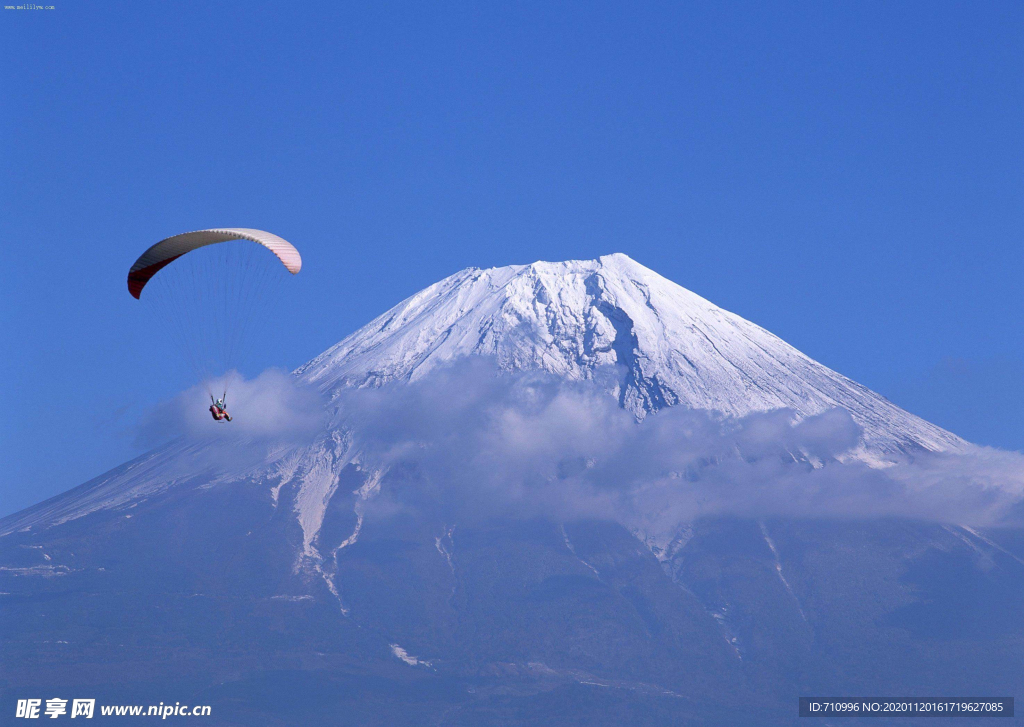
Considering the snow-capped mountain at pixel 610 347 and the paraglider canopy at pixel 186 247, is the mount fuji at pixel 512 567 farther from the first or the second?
the paraglider canopy at pixel 186 247

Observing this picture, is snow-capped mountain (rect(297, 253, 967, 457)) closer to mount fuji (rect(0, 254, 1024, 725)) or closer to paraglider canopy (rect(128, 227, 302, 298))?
mount fuji (rect(0, 254, 1024, 725))

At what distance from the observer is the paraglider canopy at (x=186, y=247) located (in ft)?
150

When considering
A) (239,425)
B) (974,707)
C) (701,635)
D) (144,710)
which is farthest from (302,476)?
(974,707)

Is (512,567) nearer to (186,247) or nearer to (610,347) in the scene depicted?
(610,347)

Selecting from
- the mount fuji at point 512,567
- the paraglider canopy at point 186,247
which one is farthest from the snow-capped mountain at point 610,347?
the paraglider canopy at point 186,247

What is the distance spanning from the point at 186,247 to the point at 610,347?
124 metres

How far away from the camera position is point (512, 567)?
145375mm

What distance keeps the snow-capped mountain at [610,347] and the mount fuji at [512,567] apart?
0.37m

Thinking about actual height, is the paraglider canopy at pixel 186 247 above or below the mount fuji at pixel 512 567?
below

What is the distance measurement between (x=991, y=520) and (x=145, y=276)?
460 ft

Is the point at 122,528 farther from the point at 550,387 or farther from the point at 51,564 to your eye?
the point at 550,387

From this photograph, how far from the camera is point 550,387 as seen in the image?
163375mm

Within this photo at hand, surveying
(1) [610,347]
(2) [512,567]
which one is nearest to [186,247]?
(2) [512,567]

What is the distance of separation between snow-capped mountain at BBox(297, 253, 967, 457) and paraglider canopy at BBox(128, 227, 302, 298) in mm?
113662
